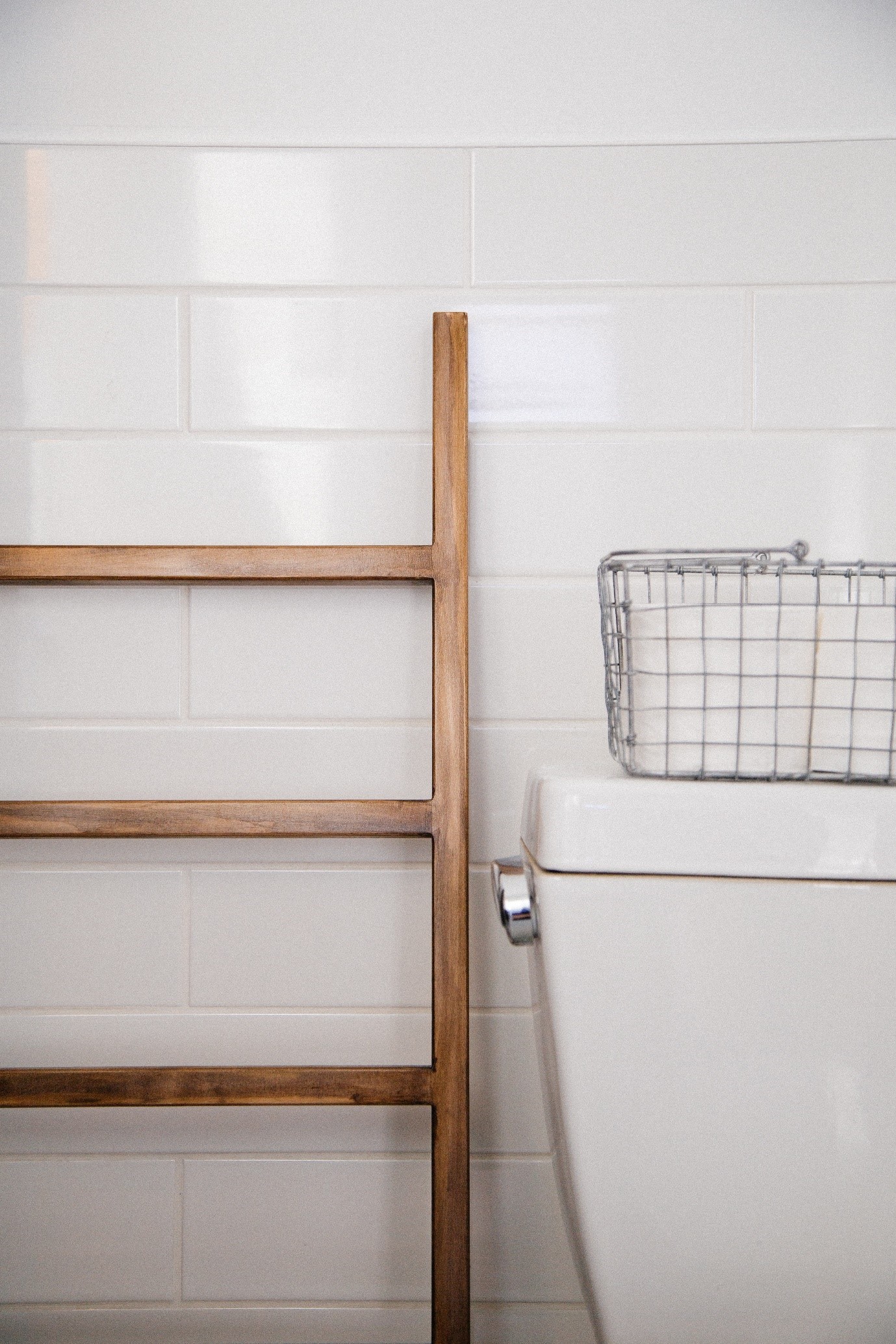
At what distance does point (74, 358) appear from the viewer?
88cm

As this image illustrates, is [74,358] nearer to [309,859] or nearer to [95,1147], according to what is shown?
[309,859]

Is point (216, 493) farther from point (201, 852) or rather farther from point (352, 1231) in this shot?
point (352, 1231)

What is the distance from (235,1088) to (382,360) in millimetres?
651

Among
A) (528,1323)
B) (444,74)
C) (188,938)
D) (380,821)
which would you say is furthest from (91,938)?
(444,74)

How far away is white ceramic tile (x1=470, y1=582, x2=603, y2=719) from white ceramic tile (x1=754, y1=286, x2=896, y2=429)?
26 centimetres

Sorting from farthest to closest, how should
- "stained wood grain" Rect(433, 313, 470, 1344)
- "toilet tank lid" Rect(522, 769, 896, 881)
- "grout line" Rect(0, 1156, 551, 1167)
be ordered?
"grout line" Rect(0, 1156, 551, 1167) < "stained wood grain" Rect(433, 313, 470, 1344) < "toilet tank lid" Rect(522, 769, 896, 881)

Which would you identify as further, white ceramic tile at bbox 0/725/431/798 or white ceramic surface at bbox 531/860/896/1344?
white ceramic tile at bbox 0/725/431/798

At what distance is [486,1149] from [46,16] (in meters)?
1.13

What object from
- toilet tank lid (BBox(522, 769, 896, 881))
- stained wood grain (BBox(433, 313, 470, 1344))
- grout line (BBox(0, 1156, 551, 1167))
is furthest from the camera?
grout line (BBox(0, 1156, 551, 1167))

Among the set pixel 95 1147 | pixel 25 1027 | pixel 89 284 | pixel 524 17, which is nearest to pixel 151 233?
pixel 89 284

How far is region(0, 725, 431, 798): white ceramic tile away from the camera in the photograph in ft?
2.84

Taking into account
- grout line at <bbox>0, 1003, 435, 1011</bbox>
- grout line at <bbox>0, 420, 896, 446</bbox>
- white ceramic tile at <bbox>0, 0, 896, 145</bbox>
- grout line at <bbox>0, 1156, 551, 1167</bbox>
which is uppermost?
white ceramic tile at <bbox>0, 0, 896, 145</bbox>

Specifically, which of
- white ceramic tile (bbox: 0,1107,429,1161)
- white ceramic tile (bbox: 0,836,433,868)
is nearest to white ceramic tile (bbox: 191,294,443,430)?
white ceramic tile (bbox: 0,836,433,868)

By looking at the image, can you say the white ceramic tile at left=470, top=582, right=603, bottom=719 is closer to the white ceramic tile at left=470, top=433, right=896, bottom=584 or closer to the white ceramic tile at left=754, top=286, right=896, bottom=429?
the white ceramic tile at left=470, top=433, right=896, bottom=584
